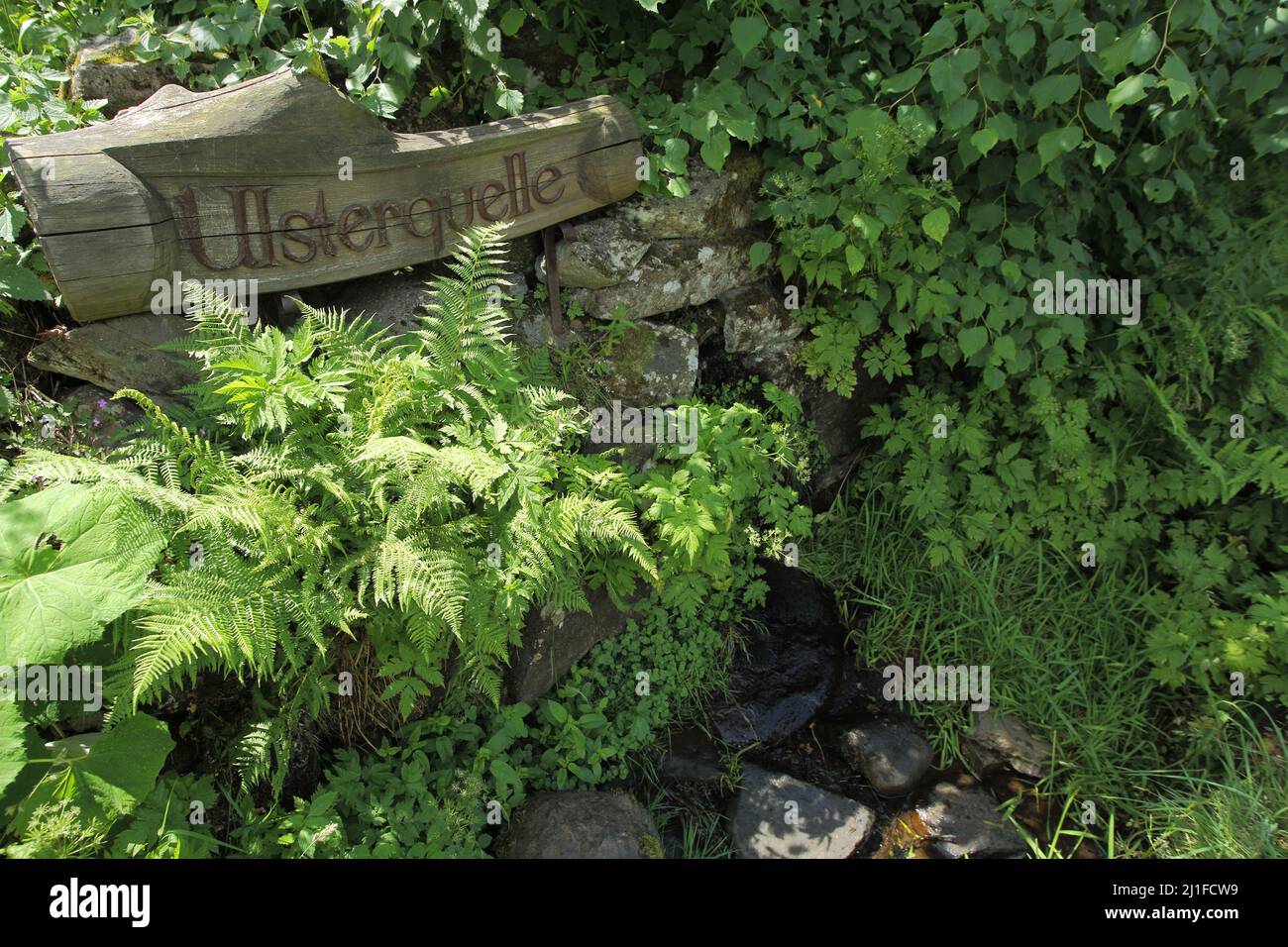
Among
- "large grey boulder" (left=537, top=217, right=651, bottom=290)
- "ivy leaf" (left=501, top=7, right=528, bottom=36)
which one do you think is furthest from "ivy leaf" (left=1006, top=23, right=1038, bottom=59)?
"ivy leaf" (left=501, top=7, right=528, bottom=36)

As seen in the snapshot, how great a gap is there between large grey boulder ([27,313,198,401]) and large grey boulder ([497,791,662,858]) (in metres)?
2.25

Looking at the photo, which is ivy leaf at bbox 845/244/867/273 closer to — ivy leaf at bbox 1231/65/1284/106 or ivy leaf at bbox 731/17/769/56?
ivy leaf at bbox 731/17/769/56

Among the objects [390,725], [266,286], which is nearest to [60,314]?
[266,286]

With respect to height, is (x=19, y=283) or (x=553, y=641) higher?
(x=19, y=283)

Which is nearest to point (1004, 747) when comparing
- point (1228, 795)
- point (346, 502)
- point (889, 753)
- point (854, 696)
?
point (889, 753)

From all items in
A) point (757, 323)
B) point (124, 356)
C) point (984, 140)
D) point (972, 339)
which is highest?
point (984, 140)

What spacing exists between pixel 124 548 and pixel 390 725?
127 centimetres

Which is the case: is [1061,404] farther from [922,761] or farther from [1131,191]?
[922,761]

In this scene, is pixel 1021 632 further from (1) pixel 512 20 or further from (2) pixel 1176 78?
(1) pixel 512 20

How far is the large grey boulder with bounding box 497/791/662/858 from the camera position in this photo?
3.16 m

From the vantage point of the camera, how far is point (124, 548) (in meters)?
2.40

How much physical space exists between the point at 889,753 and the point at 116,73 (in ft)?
15.3

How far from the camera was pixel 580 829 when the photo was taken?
321cm

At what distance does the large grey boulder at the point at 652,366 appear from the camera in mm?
3973
